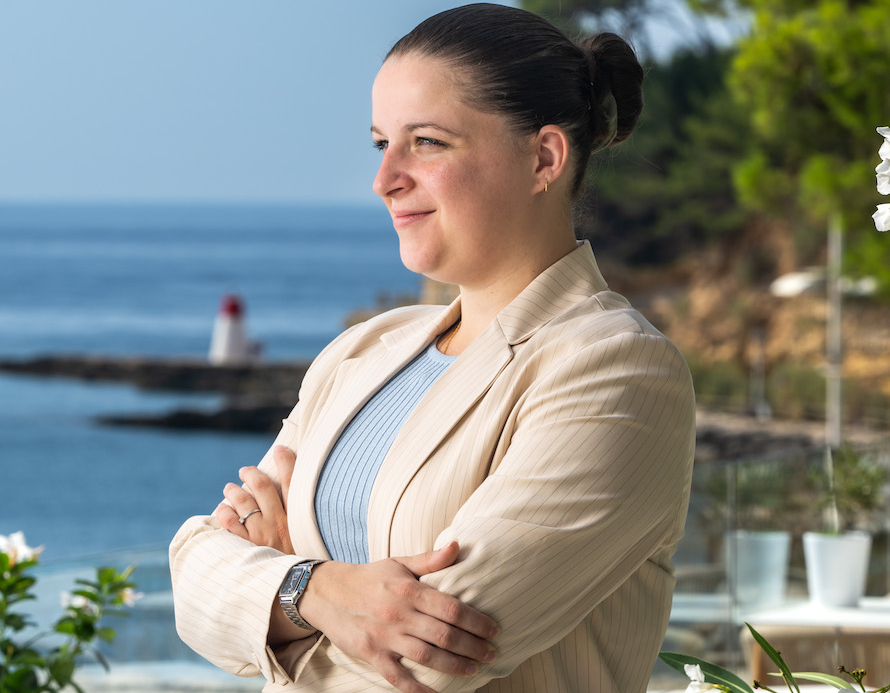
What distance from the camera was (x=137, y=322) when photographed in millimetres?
43875

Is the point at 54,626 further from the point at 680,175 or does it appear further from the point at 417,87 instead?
the point at 680,175

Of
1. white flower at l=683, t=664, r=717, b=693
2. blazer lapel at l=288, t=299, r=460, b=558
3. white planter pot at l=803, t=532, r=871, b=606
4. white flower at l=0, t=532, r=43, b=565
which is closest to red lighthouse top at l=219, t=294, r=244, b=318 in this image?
white planter pot at l=803, t=532, r=871, b=606

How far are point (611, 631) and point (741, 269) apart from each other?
20570mm

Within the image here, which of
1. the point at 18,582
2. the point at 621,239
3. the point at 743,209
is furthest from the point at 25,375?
the point at 18,582

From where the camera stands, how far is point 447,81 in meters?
1.07

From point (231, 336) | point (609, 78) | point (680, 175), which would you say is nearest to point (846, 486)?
point (609, 78)

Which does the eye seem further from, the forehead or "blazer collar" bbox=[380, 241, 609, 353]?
"blazer collar" bbox=[380, 241, 609, 353]

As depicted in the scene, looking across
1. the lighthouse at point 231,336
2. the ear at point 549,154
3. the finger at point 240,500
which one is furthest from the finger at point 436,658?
the lighthouse at point 231,336

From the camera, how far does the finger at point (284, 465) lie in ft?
4.03

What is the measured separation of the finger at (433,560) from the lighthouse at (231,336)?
22.6m

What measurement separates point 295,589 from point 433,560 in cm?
15

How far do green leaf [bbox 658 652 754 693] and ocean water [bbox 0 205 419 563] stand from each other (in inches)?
66.3

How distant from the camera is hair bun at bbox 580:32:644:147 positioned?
1.14m

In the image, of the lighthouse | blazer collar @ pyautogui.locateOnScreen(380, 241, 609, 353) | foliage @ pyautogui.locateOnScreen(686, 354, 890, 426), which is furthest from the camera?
the lighthouse
